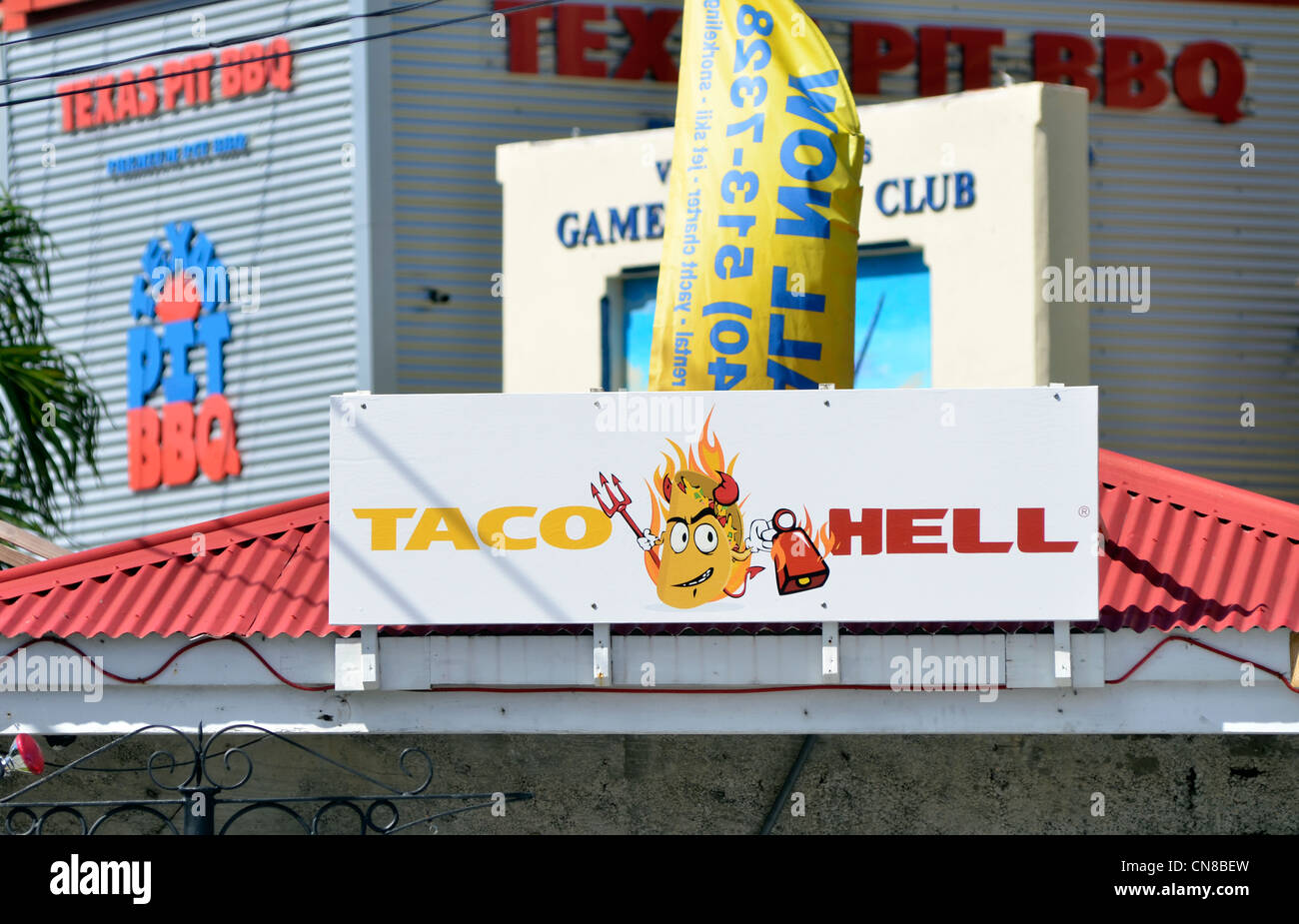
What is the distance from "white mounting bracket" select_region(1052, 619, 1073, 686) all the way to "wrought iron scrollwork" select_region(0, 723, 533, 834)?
134 inches

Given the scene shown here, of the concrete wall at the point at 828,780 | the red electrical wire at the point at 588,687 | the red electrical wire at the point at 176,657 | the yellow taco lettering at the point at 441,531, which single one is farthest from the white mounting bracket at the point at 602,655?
the concrete wall at the point at 828,780

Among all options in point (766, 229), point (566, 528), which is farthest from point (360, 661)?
point (766, 229)

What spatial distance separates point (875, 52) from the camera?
16.5 metres

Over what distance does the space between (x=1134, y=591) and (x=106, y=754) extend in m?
6.47

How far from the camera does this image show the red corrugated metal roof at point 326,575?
8.98 metres

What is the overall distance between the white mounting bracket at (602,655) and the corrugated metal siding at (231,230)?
770 centimetres

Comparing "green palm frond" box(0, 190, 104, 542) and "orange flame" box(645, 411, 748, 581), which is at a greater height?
"green palm frond" box(0, 190, 104, 542)

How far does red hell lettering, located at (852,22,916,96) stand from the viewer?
16.5 meters

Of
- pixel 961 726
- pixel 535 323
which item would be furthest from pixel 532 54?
pixel 961 726

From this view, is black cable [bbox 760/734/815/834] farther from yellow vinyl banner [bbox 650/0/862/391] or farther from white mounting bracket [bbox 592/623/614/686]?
yellow vinyl banner [bbox 650/0/862/391]

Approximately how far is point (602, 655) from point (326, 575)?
198cm

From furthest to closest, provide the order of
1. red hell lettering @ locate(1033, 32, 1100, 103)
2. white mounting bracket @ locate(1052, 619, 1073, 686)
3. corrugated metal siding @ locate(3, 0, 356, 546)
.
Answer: red hell lettering @ locate(1033, 32, 1100, 103)
corrugated metal siding @ locate(3, 0, 356, 546)
white mounting bracket @ locate(1052, 619, 1073, 686)

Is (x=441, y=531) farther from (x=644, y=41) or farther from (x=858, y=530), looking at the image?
(x=644, y=41)

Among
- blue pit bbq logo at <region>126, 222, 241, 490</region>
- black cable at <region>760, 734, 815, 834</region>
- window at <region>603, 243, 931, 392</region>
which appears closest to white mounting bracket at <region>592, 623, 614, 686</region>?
black cable at <region>760, 734, 815, 834</region>
